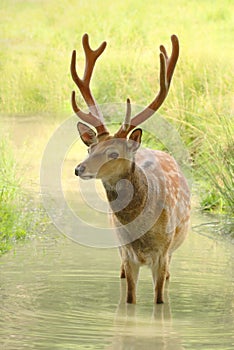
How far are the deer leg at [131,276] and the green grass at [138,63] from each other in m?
3.40

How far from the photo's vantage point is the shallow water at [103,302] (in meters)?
7.75

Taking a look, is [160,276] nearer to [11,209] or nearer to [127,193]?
[127,193]

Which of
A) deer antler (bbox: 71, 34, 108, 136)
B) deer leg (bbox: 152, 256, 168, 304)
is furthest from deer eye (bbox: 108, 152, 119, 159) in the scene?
deer leg (bbox: 152, 256, 168, 304)

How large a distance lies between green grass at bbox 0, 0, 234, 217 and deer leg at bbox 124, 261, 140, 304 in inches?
134

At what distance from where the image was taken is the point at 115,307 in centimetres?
889

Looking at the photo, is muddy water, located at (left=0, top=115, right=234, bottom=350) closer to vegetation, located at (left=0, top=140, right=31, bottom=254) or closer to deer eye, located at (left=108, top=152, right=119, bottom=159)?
vegetation, located at (left=0, top=140, right=31, bottom=254)

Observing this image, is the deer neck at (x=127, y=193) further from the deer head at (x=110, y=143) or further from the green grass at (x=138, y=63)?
the green grass at (x=138, y=63)

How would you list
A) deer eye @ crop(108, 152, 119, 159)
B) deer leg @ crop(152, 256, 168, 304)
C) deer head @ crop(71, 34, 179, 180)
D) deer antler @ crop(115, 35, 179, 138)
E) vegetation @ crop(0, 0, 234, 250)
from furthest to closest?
vegetation @ crop(0, 0, 234, 250) < deer leg @ crop(152, 256, 168, 304) < deer antler @ crop(115, 35, 179, 138) < deer eye @ crop(108, 152, 119, 159) < deer head @ crop(71, 34, 179, 180)

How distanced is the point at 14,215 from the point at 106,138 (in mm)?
3040

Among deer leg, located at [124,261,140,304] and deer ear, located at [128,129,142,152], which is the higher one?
deer ear, located at [128,129,142,152]

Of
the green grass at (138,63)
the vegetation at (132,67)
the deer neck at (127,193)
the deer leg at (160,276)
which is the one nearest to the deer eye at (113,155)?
the deer neck at (127,193)

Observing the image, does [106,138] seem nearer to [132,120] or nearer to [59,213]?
[132,120]

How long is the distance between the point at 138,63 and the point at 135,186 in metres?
12.7

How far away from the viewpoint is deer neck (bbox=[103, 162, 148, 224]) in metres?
8.36
